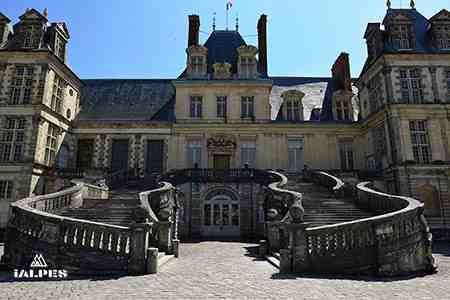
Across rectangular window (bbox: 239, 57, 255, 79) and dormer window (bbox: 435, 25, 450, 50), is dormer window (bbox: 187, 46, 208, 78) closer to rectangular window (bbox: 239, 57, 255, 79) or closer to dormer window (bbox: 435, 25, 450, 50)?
rectangular window (bbox: 239, 57, 255, 79)

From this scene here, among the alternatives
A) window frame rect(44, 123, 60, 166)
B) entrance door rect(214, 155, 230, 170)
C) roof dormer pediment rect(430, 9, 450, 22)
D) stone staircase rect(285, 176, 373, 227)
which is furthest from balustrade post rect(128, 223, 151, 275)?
roof dormer pediment rect(430, 9, 450, 22)

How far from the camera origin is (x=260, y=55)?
964 inches


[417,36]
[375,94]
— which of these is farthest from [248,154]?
[417,36]

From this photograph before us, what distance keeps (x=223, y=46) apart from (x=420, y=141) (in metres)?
15.4

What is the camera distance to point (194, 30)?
24.2 meters

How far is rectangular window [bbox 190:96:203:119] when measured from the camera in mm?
22219

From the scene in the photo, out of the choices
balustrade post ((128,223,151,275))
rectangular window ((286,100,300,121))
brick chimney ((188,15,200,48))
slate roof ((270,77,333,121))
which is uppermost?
brick chimney ((188,15,200,48))

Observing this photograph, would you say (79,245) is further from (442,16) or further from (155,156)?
(442,16)

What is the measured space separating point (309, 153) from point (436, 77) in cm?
879

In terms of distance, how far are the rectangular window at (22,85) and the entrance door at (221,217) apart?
41.2 ft

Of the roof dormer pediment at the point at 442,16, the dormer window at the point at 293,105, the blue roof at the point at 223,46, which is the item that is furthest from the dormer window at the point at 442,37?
the blue roof at the point at 223,46

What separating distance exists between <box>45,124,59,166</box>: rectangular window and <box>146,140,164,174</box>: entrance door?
5.74m

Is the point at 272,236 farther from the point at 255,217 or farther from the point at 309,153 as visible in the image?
the point at 309,153

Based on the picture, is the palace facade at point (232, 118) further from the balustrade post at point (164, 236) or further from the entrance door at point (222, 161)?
the balustrade post at point (164, 236)
